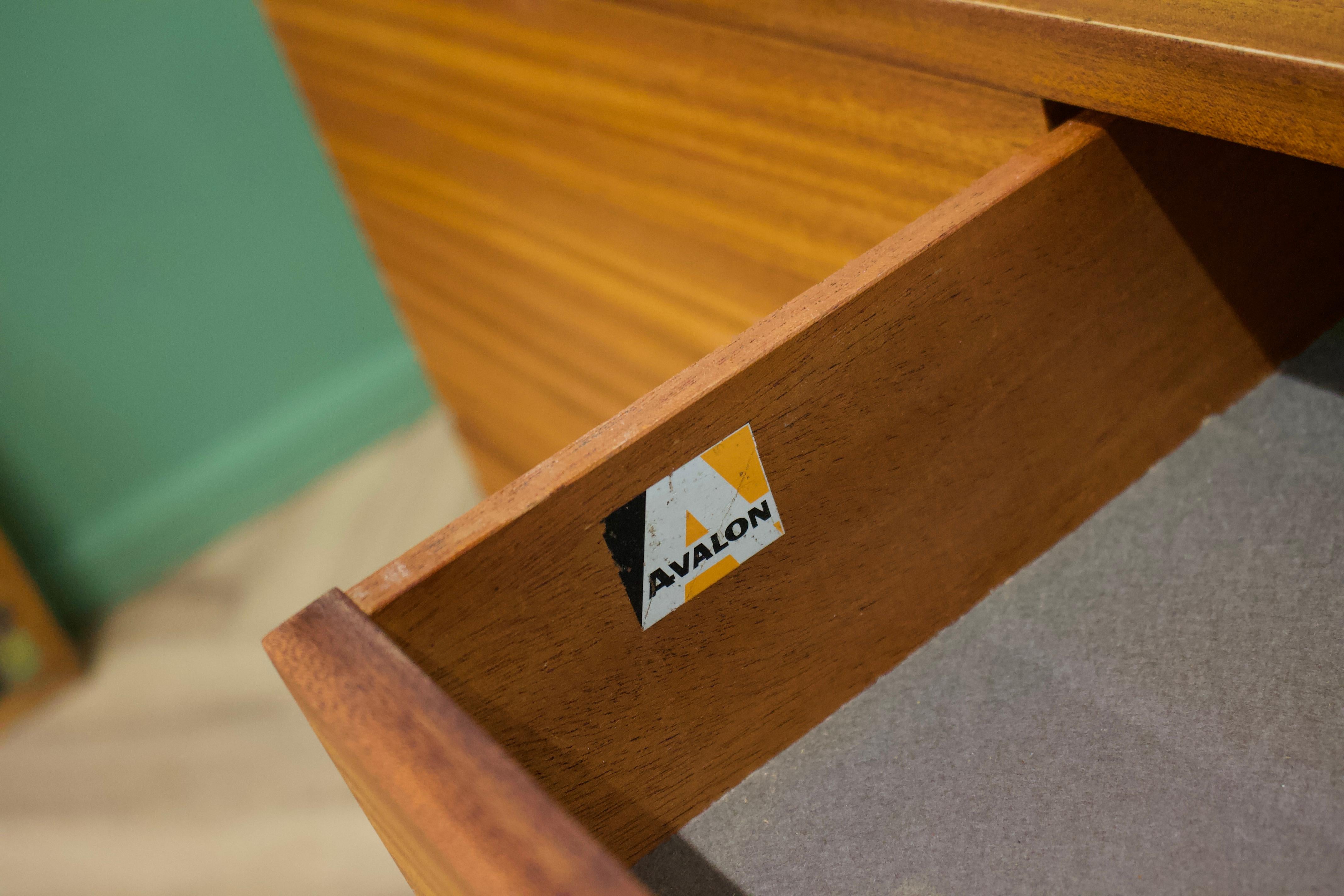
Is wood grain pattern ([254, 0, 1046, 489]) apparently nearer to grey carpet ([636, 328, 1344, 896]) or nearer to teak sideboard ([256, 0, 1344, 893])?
teak sideboard ([256, 0, 1344, 893])

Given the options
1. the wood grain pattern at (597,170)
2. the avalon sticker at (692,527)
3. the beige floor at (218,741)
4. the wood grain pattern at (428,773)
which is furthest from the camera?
the beige floor at (218,741)

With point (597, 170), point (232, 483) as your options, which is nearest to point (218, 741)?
point (232, 483)

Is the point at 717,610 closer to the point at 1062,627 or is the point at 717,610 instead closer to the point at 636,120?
the point at 1062,627

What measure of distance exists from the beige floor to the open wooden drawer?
1113 mm

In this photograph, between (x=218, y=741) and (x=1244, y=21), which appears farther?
(x=218, y=741)

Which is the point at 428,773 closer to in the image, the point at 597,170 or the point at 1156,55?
the point at 1156,55

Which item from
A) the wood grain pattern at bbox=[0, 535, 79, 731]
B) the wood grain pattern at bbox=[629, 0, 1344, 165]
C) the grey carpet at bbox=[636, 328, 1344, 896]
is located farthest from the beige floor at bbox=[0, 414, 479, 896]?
the wood grain pattern at bbox=[629, 0, 1344, 165]

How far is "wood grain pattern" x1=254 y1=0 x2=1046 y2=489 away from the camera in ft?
2.20

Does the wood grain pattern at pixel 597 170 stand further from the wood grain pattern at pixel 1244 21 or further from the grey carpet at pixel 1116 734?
the grey carpet at pixel 1116 734

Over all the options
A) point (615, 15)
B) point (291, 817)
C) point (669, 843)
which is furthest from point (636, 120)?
point (291, 817)

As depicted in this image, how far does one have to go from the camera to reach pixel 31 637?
178 cm

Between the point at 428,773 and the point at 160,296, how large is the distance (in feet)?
5.65

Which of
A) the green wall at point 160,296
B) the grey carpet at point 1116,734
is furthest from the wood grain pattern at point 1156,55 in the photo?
the green wall at point 160,296

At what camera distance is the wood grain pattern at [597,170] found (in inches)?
26.5
